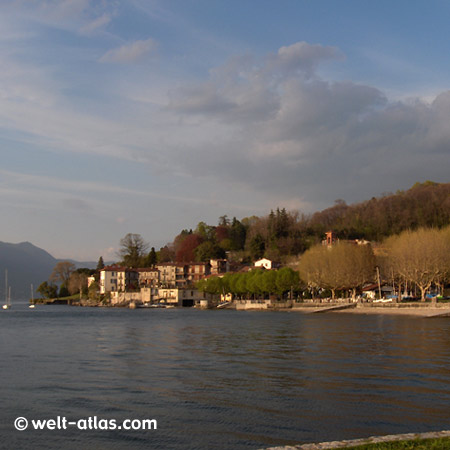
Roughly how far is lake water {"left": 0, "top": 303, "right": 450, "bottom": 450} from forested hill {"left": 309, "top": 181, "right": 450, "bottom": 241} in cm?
9144

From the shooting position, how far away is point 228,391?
18812 millimetres

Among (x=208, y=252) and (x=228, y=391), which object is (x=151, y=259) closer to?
(x=208, y=252)

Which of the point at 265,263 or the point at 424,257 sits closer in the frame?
the point at 424,257

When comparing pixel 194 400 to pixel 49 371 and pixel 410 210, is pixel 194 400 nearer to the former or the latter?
pixel 49 371

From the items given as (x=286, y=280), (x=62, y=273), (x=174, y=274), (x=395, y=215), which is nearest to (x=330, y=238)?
(x=395, y=215)

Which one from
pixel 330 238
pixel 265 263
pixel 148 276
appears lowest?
pixel 148 276

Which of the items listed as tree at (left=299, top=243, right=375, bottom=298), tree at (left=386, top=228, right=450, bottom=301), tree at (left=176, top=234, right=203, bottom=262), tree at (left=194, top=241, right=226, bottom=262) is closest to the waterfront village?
tree at (left=299, top=243, right=375, bottom=298)

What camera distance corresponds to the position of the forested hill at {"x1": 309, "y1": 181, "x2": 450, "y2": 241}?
394 ft

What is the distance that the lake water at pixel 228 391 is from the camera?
13734 millimetres

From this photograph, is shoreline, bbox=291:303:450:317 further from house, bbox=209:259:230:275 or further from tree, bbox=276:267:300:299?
house, bbox=209:259:230:275

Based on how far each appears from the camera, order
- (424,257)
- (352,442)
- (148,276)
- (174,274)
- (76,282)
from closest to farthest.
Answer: (352,442) → (424,257) → (174,274) → (148,276) → (76,282)

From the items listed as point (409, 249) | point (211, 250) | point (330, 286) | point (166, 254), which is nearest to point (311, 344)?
point (409, 249)

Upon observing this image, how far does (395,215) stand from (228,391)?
11333 centimetres

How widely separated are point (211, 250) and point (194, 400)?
13085 centimetres
